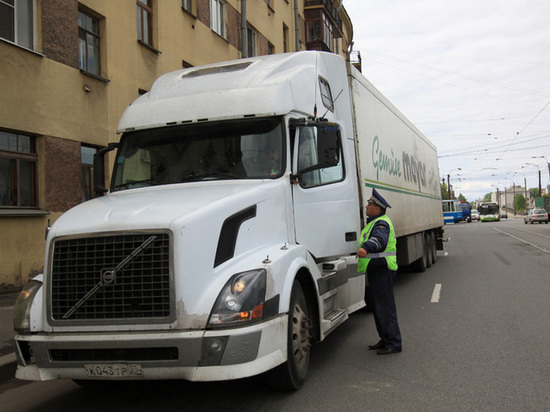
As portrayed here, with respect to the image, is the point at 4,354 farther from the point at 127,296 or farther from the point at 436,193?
the point at 436,193

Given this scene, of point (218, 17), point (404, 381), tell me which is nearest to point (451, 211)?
point (218, 17)

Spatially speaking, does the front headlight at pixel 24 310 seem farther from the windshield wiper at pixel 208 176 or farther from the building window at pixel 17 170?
the building window at pixel 17 170

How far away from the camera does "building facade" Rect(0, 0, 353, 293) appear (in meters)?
10.6

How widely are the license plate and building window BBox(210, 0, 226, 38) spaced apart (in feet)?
56.8

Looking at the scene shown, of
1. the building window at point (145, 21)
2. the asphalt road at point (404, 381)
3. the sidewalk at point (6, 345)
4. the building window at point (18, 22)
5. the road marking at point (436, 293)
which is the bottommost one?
the asphalt road at point (404, 381)

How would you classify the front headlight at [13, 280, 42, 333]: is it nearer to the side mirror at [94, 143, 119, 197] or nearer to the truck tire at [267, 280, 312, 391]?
the side mirror at [94, 143, 119, 197]

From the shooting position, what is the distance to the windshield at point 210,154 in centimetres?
487

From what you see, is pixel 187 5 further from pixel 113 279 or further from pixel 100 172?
pixel 113 279

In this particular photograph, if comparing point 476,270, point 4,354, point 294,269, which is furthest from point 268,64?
point 476,270

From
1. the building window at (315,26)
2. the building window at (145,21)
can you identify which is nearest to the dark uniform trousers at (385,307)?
the building window at (145,21)

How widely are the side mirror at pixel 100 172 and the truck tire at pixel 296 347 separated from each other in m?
2.30

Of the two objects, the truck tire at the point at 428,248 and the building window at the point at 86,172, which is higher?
the building window at the point at 86,172

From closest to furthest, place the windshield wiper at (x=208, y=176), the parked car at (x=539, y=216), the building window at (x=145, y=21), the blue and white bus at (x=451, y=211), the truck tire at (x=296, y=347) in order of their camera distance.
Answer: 1. the truck tire at (x=296, y=347)
2. the windshield wiper at (x=208, y=176)
3. the building window at (x=145, y=21)
4. the parked car at (x=539, y=216)
5. the blue and white bus at (x=451, y=211)

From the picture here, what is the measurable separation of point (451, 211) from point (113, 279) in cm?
6402
